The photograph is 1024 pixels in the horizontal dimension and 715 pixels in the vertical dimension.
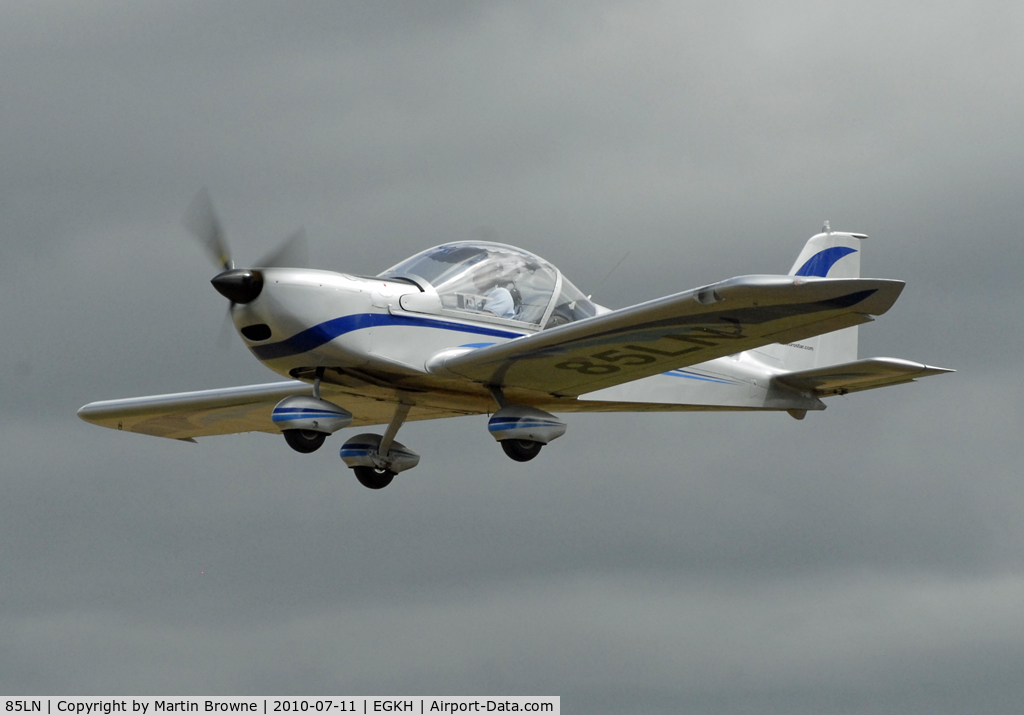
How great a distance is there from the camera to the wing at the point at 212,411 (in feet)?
62.2

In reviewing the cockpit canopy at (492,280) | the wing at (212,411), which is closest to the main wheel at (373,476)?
the wing at (212,411)

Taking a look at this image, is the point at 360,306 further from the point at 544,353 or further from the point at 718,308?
the point at 718,308

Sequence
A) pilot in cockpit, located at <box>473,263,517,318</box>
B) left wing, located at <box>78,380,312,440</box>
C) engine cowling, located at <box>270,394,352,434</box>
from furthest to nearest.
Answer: left wing, located at <box>78,380,312,440</box>, pilot in cockpit, located at <box>473,263,517,318</box>, engine cowling, located at <box>270,394,352,434</box>

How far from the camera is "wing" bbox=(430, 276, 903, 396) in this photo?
527 inches

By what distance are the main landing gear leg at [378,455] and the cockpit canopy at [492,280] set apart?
180 cm

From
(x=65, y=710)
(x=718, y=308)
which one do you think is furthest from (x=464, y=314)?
(x=65, y=710)

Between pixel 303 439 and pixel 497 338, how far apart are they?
236cm

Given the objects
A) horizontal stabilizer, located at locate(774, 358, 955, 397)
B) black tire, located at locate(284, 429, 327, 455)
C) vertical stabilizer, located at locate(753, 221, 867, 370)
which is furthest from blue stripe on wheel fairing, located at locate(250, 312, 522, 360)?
vertical stabilizer, located at locate(753, 221, 867, 370)

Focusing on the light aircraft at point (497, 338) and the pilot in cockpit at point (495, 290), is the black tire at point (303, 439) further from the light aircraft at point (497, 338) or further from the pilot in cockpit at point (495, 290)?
the pilot in cockpit at point (495, 290)

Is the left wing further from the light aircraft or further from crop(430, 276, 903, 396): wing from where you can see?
crop(430, 276, 903, 396): wing

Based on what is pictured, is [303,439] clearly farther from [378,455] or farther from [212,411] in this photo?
[212,411]

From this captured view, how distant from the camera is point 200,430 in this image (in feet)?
70.4

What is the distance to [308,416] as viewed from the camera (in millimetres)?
15578

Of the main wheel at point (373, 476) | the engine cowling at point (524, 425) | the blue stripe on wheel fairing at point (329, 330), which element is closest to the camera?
the blue stripe on wheel fairing at point (329, 330)
